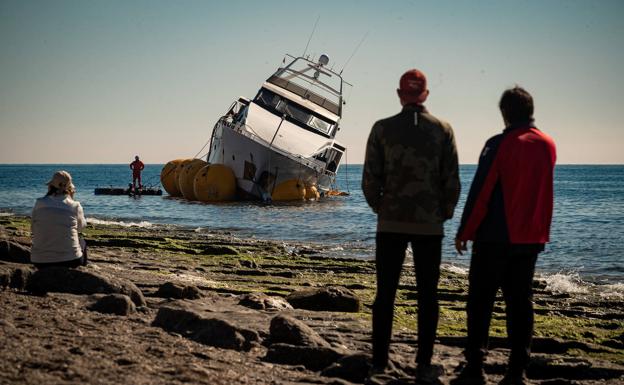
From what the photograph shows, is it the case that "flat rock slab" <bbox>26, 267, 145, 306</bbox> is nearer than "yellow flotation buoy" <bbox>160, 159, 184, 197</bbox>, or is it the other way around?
"flat rock slab" <bbox>26, 267, 145, 306</bbox>

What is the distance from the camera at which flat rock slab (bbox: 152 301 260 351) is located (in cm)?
557

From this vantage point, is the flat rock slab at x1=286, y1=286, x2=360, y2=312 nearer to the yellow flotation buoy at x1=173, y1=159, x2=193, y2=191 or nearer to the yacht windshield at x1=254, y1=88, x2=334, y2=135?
the yacht windshield at x1=254, y1=88, x2=334, y2=135

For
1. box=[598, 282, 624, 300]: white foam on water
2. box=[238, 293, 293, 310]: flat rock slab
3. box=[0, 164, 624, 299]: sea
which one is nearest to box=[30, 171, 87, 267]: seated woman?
box=[238, 293, 293, 310]: flat rock slab

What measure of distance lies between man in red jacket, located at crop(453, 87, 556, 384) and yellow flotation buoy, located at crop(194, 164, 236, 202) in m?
28.8

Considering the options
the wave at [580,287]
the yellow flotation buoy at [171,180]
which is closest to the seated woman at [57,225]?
the wave at [580,287]

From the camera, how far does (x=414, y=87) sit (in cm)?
484

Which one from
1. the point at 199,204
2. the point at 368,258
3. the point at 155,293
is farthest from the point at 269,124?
the point at 155,293

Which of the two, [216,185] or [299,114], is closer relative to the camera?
[216,185]

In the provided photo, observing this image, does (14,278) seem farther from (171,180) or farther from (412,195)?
(171,180)

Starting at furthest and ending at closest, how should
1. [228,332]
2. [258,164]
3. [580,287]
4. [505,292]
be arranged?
[258,164] → [580,287] → [228,332] → [505,292]

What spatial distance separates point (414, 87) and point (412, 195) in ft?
2.36

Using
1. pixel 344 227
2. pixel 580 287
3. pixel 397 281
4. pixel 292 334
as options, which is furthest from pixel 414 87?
pixel 344 227

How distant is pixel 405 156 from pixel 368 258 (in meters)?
12.0


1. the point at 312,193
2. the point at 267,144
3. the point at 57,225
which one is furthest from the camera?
the point at 312,193
